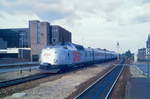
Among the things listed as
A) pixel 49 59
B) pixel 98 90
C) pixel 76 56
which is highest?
pixel 76 56

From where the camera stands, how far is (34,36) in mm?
83000

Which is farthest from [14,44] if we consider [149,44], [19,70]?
[149,44]

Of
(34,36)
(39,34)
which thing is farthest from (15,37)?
(39,34)

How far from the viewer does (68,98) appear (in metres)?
15.0

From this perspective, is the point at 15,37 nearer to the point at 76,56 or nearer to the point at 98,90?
the point at 76,56

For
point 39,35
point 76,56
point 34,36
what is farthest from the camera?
point 39,35

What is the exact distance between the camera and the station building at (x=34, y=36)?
269 feet

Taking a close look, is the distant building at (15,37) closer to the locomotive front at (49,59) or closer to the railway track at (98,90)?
the locomotive front at (49,59)

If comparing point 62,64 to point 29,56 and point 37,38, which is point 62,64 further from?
point 37,38

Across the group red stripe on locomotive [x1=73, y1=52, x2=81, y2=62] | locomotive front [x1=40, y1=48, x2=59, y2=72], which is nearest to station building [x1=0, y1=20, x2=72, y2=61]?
red stripe on locomotive [x1=73, y1=52, x2=81, y2=62]

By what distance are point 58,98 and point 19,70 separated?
1802 cm

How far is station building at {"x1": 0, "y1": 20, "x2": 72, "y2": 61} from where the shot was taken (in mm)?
82125

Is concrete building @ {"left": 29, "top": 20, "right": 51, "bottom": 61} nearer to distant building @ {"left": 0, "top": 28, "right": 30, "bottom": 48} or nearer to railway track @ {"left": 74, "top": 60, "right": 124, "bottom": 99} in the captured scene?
distant building @ {"left": 0, "top": 28, "right": 30, "bottom": 48}

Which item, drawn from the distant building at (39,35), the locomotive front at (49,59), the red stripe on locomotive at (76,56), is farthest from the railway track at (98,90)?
the distant building at (39,35)
